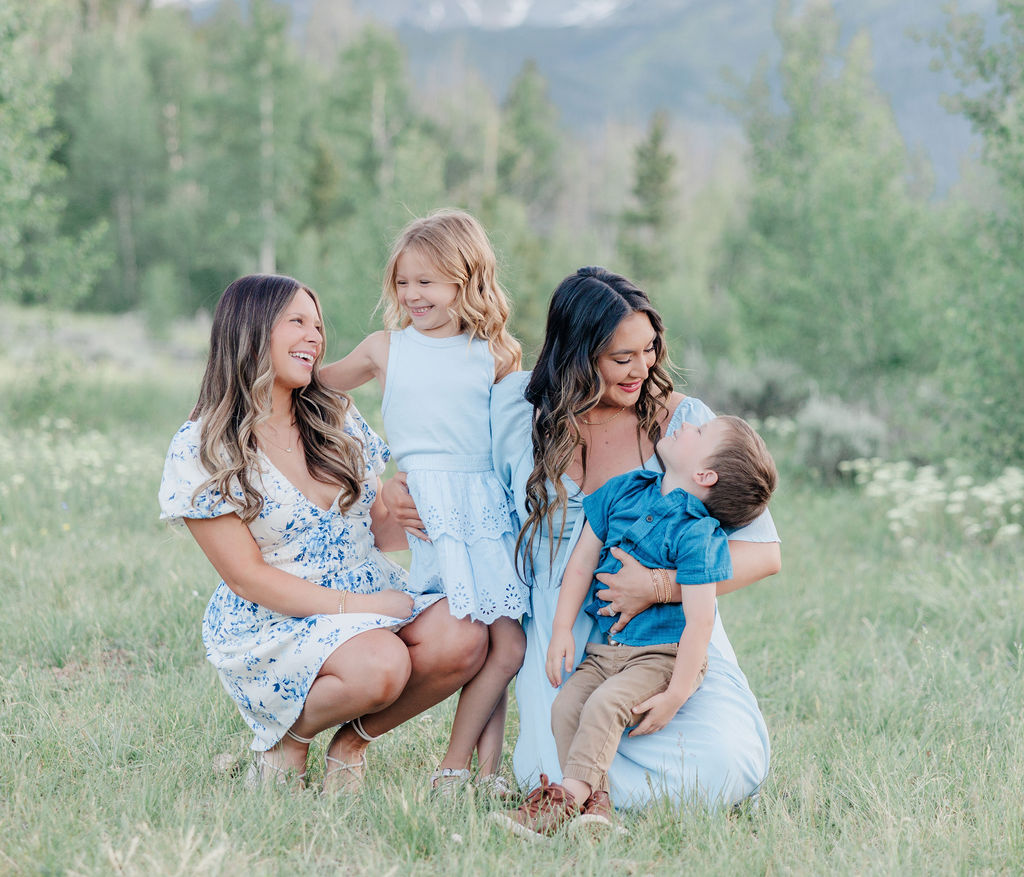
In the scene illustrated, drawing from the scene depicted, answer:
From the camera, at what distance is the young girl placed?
117 inches

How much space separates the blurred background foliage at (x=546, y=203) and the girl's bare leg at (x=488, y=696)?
1428 mm

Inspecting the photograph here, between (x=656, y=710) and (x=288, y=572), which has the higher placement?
(x=288, y=572)

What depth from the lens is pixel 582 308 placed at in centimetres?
302

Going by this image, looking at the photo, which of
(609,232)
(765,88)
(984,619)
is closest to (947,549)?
(984,619)

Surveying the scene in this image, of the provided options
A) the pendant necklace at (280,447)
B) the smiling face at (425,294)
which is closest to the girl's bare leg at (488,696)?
the pendant necklace at (280,447)

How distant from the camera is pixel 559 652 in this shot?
2.84 meters

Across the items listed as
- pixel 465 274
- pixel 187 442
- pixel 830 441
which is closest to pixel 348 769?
pixel 187 442

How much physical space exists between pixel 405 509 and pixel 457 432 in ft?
0.98

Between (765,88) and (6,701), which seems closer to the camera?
(6,701)

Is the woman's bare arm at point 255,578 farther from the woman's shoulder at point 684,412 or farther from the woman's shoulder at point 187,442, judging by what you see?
the woman's shoulder at point 684,412

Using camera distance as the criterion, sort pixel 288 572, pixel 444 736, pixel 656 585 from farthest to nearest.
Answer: pixel 444 736, pixel 288 572, pixel 656 585

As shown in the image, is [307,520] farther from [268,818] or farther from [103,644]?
[103,644]

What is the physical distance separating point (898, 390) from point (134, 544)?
35.1ft

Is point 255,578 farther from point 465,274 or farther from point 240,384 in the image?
point 465,274
